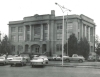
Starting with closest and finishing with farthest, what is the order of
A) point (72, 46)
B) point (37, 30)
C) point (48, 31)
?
point (72, 46), point (48, 31), point (37, 30)

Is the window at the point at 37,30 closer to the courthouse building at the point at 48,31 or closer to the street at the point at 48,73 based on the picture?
the courthouse building at the point at 48,31

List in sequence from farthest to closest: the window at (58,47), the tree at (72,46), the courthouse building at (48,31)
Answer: the window at (58,47)
the courthouse building at (48,31)
the tree at (72,46)

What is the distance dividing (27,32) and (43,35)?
8223mm

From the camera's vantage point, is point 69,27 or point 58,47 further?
point 58,47

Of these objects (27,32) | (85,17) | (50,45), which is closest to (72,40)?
(50,45)

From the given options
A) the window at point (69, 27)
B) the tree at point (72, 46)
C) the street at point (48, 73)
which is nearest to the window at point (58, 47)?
the window at point (69, 27)

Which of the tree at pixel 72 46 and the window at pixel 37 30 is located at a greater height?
the window at pixel 37 30

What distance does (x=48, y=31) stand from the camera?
65.3 meters

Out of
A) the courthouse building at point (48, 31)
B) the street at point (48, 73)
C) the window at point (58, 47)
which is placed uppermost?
the courthouse building at point (48, 31)

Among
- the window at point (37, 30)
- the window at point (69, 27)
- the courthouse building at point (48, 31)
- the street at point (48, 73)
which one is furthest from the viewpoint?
the window at point (37, 30)

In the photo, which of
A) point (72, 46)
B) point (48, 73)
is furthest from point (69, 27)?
point (48, 73)

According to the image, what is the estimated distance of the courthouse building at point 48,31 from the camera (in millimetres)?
62844

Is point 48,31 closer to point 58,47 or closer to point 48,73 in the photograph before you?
point 58,47

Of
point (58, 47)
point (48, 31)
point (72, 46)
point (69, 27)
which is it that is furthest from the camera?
point (48, 31)
